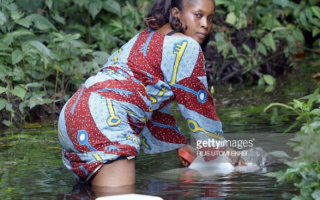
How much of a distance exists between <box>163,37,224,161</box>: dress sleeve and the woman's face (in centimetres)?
17

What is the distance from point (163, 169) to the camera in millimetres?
2758

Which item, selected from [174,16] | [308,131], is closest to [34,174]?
[174,16]

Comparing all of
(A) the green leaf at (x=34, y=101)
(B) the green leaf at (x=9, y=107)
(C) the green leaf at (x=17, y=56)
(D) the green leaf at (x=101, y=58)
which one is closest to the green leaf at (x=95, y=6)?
(D) the green leaf at (x=101, y=58)

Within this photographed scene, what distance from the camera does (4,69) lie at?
3.74 metres

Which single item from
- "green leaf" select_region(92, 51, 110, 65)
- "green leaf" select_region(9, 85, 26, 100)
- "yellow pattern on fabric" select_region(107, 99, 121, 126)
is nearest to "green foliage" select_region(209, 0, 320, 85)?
"green leaf" select_region(92, 51, 110, 65)

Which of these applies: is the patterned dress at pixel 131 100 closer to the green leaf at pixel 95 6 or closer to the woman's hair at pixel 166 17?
the woman's hair at pixel 166 17

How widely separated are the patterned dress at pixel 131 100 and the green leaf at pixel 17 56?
1.48m

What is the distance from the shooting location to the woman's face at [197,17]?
2.61 meters

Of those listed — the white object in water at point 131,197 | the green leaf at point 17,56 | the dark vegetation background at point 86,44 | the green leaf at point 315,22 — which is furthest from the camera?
the green leaf at point 315,22

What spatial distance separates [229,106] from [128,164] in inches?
93.2

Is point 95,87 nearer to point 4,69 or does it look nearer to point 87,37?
point 4,69

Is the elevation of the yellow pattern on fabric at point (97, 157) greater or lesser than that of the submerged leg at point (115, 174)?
greater

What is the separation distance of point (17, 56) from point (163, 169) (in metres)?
1.74

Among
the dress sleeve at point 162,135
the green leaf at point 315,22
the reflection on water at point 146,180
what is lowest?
the reflection on water at point 146,180
